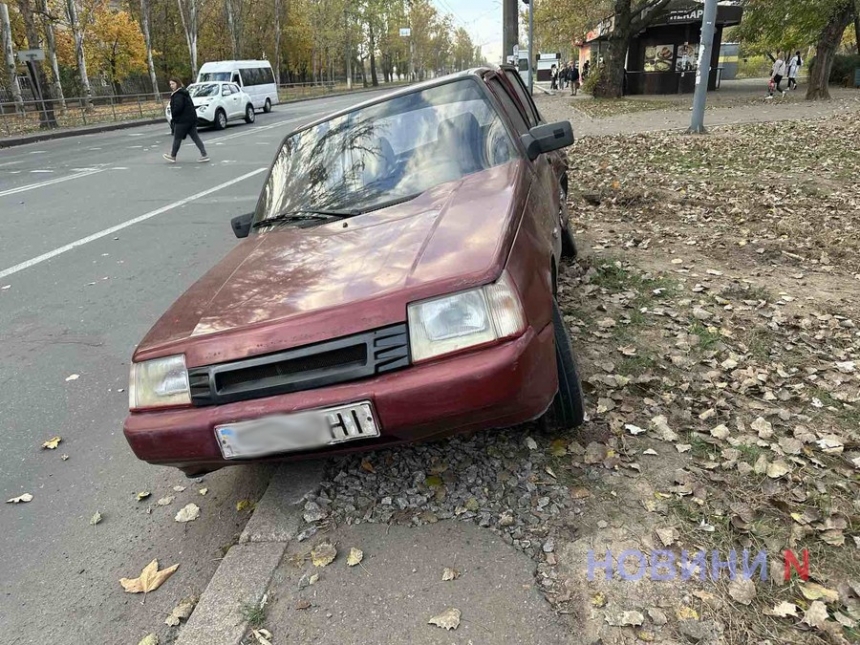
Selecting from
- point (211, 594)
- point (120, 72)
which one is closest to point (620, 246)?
point (211, 594)

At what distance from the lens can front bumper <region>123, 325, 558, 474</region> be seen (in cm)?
208

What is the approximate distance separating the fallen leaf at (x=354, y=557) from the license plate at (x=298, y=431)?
0.49m

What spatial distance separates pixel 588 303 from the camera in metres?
4.59

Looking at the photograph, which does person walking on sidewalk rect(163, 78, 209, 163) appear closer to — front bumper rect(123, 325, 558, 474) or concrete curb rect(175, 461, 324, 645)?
concrete curb rect(175, 461, 324, 645)

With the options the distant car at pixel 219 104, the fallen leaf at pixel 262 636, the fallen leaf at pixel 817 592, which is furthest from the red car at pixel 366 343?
the distant car at pixel 219 104

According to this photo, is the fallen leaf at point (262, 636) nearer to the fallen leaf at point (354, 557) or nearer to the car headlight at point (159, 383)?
the fallen leaf at point (354, 557)

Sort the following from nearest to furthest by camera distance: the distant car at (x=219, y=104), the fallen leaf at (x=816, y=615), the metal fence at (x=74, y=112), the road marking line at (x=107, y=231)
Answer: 1. the fallen leaf at (x=816, y=615)
2. the road marking line at (x=107, y=231)
3. the distant car at (x=219, y=104)
4. the metal fence at (x=74, y=112)

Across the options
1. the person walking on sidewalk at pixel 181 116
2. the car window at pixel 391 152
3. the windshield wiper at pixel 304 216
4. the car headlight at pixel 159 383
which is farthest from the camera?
the person walking on sidewalk at pixel 181 116

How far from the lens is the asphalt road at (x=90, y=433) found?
2342 mm

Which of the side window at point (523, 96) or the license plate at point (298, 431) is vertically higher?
the side window at point (523, 96)

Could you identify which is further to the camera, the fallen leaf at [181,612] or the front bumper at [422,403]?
the fallen leaf at [181,612]

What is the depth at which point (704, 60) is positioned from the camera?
12.6m

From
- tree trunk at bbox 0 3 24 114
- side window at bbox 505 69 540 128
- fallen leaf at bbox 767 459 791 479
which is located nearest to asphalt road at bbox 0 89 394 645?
fallen leaf at bbox 767 459 791 479

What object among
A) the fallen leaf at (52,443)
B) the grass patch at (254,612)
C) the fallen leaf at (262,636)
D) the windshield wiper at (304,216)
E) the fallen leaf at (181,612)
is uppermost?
the windshield wiper at (304,216)
